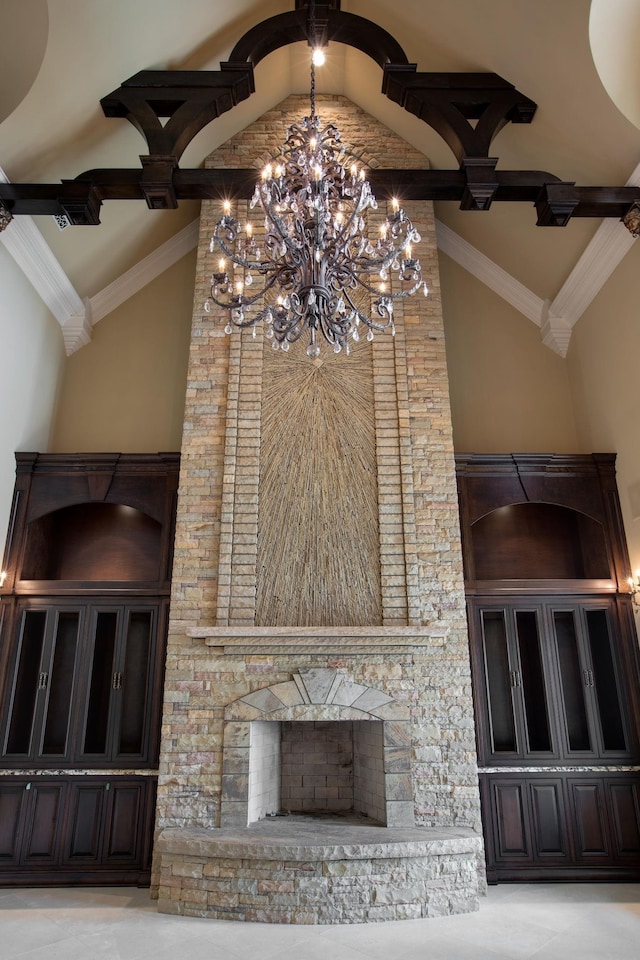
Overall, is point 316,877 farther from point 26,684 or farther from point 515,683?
point 26,684

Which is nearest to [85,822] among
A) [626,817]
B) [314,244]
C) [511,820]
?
[511,820]

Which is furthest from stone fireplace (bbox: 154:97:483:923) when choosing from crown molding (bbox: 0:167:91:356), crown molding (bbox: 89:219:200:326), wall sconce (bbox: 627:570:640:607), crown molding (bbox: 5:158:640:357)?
wall sconce (bbox: 627:570:640:607)

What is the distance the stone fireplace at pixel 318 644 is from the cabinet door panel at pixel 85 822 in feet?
2.41

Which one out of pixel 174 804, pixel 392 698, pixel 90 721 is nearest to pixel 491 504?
pixel 392 698

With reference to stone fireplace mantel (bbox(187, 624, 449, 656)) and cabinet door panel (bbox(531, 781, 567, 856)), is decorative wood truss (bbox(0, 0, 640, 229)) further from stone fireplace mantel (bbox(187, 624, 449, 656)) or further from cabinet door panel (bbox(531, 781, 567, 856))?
cabinet door panel (bbox(531, 781, 567, 856))

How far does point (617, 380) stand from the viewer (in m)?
5.73

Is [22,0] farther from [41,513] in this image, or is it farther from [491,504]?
[491,504]

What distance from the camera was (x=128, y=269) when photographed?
690 centimetres

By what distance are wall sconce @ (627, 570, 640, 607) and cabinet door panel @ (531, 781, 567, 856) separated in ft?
5.35

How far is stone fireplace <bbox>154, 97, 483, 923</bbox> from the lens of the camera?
425 centimetres

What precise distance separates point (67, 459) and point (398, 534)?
3.11 metres

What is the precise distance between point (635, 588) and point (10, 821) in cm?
541

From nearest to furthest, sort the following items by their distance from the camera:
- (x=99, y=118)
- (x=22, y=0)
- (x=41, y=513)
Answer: (x=22, y=0) → (x=99, y=118) → (x=41, y=513)

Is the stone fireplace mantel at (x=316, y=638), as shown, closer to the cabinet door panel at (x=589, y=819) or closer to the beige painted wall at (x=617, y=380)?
the cabinet door panel at (x=589, y=819)
